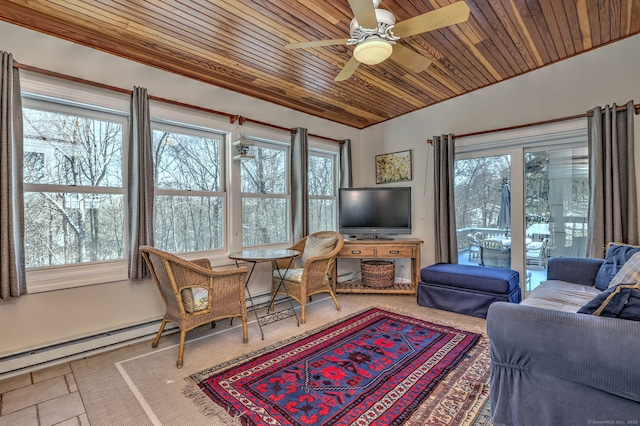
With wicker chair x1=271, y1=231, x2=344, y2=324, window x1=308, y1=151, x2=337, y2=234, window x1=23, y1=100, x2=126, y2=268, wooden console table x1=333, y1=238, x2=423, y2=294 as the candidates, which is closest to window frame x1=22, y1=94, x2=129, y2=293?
window x1=23, y1=100, x2=126, y2=268

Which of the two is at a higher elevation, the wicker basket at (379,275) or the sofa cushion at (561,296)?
the sofa cushion at (561,296)

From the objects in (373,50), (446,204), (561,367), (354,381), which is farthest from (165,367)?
(446,204)

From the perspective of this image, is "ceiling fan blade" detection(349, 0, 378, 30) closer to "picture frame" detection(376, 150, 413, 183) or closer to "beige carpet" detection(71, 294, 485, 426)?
"beige carpet" detection(71, 294, 485, 426)

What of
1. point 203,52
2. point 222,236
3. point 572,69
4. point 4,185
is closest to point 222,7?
point 203,52

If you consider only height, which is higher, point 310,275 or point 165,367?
point 310,275

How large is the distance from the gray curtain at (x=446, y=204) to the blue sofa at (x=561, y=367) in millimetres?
2499

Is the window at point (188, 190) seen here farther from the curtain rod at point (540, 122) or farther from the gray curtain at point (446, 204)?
the curtain rod at point (540, 122)

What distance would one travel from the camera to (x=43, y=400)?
190 centimetres

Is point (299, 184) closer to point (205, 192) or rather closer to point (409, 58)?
point (205, 192)

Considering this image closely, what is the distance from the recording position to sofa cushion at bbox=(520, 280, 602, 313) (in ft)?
7.21

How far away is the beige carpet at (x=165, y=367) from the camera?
1.75m

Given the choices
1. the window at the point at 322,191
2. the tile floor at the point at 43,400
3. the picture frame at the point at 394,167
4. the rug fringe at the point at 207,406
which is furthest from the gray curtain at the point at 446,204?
the tile floor at the point at 43,400

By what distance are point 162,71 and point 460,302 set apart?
384 centimetres

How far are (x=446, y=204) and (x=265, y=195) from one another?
231cm
